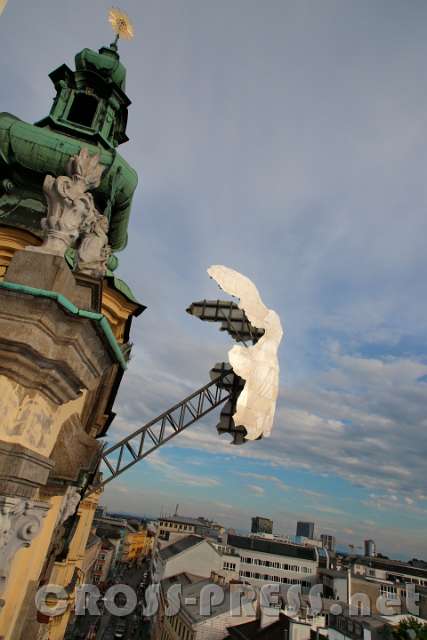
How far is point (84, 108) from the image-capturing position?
1717 cm

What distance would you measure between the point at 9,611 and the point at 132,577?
11889cm

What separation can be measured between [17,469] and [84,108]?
17312mm

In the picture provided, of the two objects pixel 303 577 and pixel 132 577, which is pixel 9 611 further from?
pixel 132 577

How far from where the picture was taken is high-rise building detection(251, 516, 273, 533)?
144 meters

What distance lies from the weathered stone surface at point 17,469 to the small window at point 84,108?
1633 centimetres

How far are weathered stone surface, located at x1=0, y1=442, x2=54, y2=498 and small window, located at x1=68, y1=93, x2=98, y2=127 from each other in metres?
16.3

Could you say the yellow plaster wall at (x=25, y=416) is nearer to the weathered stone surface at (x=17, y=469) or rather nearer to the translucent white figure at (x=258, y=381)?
the weathered stone surface at (x=17, y=469)

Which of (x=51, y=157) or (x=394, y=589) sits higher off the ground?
(x=51, y=157)

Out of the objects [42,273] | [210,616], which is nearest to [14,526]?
[42,273]

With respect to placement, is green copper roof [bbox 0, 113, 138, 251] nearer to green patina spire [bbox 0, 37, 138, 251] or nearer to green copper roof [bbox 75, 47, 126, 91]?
green patina spire [bbox 0, 37, 138, 251]

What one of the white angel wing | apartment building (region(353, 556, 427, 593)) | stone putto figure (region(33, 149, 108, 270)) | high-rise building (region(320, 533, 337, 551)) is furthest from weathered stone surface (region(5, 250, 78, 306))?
high-rise building (region(320, 533, 337, 551))

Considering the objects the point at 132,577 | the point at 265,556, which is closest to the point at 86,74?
the point at 265,556

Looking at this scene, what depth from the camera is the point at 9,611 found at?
4.19 m

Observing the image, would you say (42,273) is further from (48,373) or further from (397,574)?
(397,574)
